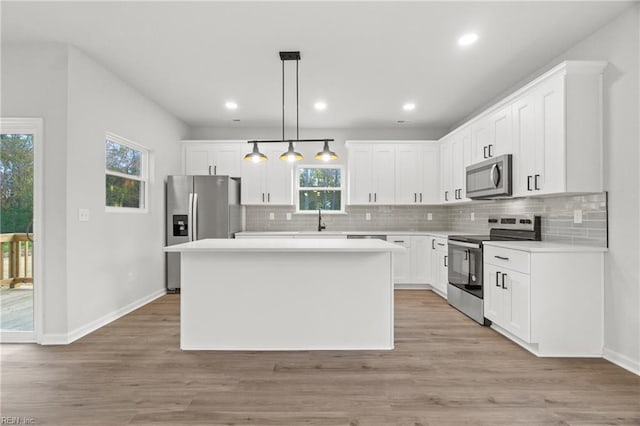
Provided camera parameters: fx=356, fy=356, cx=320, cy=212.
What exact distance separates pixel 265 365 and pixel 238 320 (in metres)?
0.51

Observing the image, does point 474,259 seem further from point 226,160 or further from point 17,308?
point 17,308

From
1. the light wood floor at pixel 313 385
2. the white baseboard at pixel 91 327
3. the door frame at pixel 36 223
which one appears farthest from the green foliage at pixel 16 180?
the light wood floor at pixel 313 385

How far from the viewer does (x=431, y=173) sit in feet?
19.5

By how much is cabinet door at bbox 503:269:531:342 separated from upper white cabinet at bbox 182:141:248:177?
4.32m

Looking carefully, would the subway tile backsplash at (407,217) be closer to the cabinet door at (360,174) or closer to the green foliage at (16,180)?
the cabinet door at (360,174)

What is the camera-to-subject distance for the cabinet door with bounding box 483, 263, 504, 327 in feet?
11.2

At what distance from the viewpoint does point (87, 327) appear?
11.4ft

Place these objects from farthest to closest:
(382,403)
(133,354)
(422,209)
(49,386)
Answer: (422,209)
(133,354)
(49,386)
(382,403)

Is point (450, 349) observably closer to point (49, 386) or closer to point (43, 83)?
point (49, 386)

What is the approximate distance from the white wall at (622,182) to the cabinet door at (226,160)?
475 cm

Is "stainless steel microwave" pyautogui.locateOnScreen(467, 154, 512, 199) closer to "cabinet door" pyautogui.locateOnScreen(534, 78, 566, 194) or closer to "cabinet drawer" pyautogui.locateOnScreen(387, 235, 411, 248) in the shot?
"cabinet door" pyautogui.locateOnScreen(534, 78, 566, 194)

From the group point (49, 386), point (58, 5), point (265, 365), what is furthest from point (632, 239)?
point (58, 5)

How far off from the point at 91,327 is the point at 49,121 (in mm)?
2005

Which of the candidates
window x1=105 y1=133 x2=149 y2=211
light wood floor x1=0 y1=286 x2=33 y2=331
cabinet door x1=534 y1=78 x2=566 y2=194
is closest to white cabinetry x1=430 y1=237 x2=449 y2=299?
cabinet door x1=534 y1=78 x2=566 y2=194
